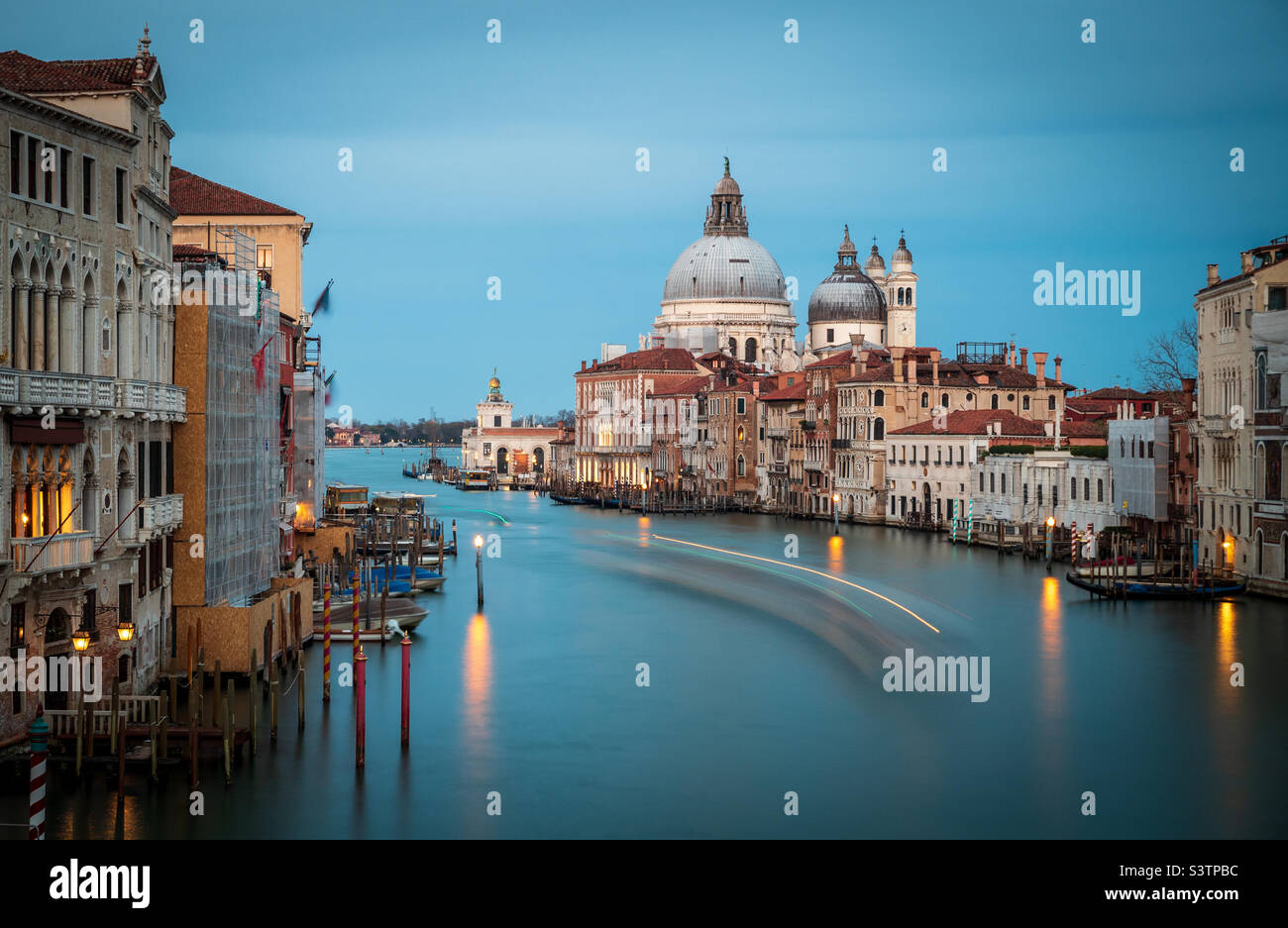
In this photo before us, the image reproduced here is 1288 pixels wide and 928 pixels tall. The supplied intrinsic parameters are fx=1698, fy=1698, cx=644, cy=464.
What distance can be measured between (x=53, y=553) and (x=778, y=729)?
8106mm

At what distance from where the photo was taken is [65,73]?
15625mm

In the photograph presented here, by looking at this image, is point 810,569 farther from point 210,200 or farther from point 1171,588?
point 210,200

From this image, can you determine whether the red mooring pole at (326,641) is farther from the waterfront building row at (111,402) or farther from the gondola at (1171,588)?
the gondola at (1171,588)

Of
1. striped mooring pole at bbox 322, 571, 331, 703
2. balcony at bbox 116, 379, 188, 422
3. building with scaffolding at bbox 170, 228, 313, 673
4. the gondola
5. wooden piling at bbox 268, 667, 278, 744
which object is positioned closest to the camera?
balcony at bbox 116, 379, 188, 422

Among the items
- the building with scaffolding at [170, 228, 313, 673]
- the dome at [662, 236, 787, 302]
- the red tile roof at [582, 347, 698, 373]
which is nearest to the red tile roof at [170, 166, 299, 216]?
the building with scaffolding at [170, 228, 313, 673]

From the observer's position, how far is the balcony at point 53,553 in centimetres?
1338

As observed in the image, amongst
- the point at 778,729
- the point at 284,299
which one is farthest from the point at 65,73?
the point at 284,299

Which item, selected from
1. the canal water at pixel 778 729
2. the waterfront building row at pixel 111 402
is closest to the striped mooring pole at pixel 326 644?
the canal water at pixel 778 729

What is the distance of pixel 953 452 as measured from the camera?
150 feet

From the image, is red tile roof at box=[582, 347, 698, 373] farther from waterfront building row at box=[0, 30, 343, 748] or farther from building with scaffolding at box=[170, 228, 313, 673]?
waterfront building row at box=[0, 30, 343, 748]

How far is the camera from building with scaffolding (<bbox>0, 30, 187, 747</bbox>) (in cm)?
1334

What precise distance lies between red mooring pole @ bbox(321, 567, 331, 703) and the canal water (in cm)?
26
